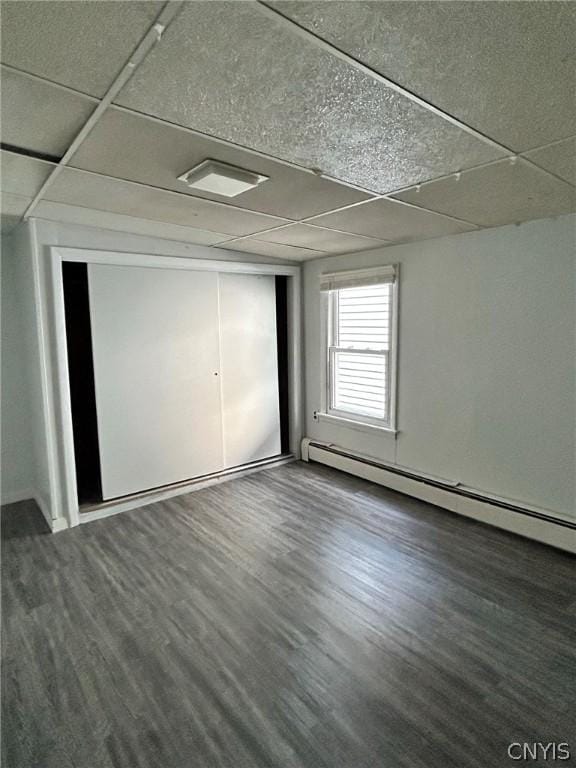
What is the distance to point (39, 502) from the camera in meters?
3.79

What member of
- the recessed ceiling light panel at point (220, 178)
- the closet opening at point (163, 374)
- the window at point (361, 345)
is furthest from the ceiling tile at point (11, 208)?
the window at point (361, 345)

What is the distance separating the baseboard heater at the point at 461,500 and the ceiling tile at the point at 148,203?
2.46 meters

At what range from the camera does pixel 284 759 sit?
61.4 inches

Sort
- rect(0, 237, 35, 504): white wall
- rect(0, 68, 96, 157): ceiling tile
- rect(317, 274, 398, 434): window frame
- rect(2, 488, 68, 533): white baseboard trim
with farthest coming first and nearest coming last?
rect(317, 274, 398, 434): window frame, rect(0, 237, 35, 504): white wall, rect(2, 488, 68, 533): white baseboard trim, rect(0, 68, 96, 157): ceiling tile

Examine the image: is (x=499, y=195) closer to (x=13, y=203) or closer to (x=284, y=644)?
(x=284, y=644)

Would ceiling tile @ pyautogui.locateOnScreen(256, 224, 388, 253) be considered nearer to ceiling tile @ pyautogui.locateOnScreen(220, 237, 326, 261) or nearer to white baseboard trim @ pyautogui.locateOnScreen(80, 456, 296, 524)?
ceiling tile @ pyautogui.locateOnScreen(220, 237, 326, 261)

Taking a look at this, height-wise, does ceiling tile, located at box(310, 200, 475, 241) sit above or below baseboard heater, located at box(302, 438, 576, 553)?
above

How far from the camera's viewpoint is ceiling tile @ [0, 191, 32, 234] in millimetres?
2509

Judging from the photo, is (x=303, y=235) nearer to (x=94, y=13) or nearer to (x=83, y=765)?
(x=94, y=13)

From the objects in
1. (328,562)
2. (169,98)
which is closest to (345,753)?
(328,562)


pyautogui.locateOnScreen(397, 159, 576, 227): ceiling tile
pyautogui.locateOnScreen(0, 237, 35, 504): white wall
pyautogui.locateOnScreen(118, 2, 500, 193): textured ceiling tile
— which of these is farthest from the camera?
pyautogui.locateOnScreen(0, 237, 35, 504): white wall

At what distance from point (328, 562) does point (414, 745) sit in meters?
1.26

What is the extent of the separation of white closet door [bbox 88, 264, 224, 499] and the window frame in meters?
1.20

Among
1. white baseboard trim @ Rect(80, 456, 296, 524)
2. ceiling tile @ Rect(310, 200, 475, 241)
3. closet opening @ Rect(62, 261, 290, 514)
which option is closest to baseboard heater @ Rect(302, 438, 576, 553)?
white baseboard trim @ Rect(80, 456, 296, 524)
